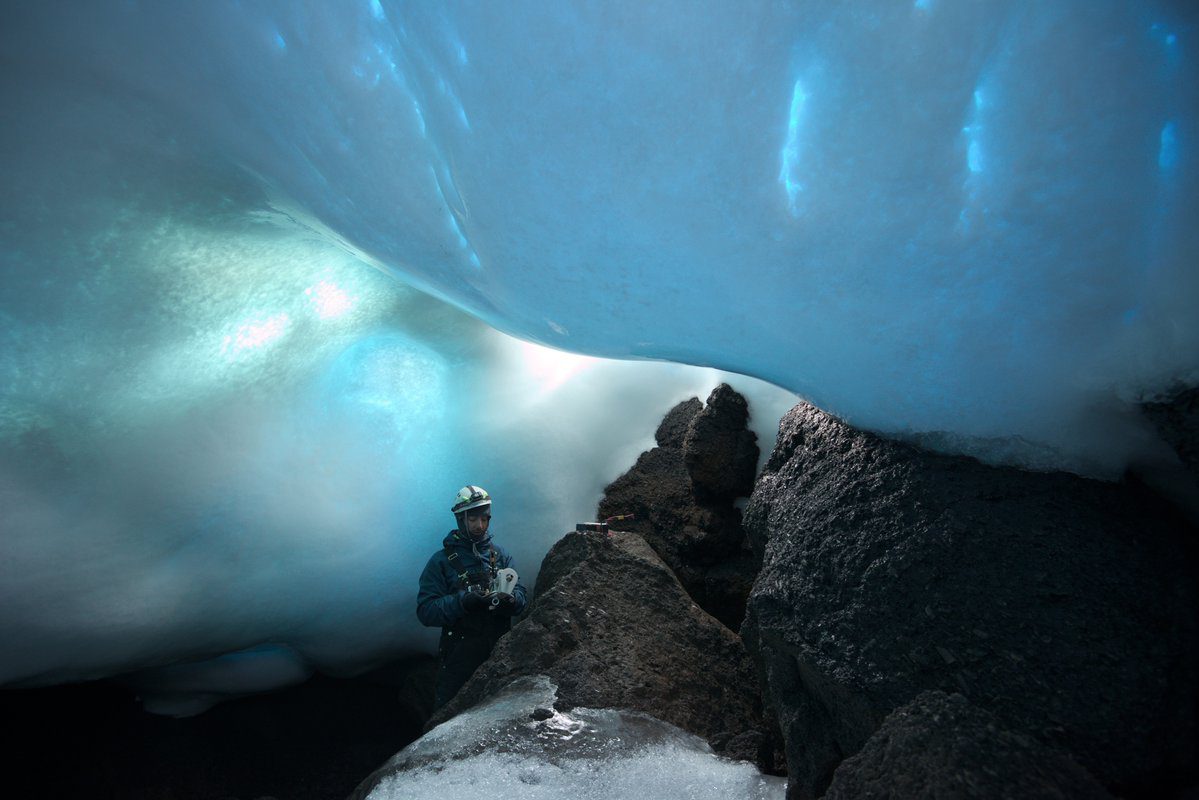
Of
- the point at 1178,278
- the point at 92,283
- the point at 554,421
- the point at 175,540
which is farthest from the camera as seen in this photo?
the point at 554,421

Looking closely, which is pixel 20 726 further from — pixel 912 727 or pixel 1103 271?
pixel 1103 271

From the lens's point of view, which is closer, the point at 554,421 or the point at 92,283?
the point at 92,283

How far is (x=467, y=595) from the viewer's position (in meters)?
3.80

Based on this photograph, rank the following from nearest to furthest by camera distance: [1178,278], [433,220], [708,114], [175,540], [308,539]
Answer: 1. [1178,278]
2. [708,114]
3. [433,220]
4. [175,540]
5. [308,539]

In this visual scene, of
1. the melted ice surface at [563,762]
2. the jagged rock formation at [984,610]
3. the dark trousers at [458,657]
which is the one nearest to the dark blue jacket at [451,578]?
the dark trousers at [458,657]

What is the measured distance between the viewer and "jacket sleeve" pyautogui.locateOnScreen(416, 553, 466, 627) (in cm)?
386

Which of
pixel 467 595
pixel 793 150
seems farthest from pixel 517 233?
pixel 467 595

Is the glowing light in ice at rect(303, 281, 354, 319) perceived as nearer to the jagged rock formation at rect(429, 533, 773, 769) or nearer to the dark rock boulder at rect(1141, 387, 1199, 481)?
the jagged rock formation at rect(429, 533, 773, 769)

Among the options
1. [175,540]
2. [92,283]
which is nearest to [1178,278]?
[92,283]

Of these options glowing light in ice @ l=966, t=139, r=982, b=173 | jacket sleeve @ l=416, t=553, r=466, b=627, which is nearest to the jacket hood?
jacket sleeve @ l=416, t=553, r=466, b=627

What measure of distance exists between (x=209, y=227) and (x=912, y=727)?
3.63m

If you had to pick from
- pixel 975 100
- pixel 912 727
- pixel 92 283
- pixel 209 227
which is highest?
pixel 209 227

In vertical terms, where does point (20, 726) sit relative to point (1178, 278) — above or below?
below

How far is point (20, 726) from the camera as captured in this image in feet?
13.9
